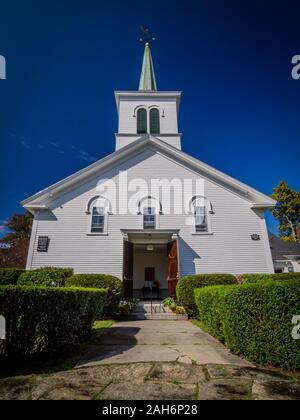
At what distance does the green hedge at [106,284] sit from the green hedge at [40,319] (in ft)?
11.5

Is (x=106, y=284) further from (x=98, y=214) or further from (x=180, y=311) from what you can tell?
(x=98, y=214)

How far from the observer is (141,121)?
53.9 ft

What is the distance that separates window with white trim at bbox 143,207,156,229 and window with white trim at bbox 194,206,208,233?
80.0 inches

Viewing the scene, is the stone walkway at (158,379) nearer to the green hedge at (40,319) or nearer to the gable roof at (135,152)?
the green hedge at (40,319)

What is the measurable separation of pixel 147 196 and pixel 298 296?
8.40 m

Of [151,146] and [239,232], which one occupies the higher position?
[151,146]

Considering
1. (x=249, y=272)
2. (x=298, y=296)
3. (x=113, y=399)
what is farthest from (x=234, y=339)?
(x=249, y=272)

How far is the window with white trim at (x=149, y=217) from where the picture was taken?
10938 mm

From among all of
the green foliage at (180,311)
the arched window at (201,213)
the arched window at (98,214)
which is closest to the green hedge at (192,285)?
the green foliage at (180,311)

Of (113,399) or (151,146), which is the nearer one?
(113,399)

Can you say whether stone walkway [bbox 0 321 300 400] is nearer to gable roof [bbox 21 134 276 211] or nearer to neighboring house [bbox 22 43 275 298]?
neighboring house [bbox 22 43 275 298]

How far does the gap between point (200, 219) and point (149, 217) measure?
246cm

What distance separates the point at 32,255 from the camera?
399 inches
